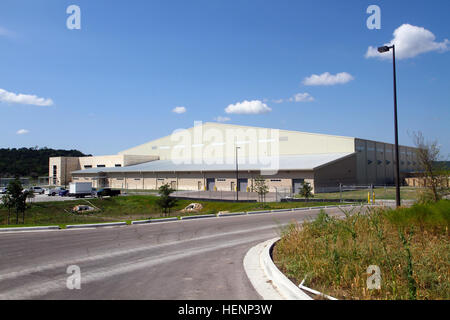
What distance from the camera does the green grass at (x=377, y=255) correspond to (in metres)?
6.02

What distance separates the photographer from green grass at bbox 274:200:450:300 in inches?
237

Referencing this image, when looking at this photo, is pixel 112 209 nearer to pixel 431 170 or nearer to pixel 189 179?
pixel 189 179

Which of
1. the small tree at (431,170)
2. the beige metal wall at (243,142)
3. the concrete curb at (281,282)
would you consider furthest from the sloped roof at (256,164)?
the concrete curb at (281,282)

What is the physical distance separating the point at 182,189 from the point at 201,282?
175ft

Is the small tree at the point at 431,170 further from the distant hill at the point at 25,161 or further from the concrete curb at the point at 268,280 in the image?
the distant hill at the point at 25,161

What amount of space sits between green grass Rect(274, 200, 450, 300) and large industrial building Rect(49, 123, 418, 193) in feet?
106

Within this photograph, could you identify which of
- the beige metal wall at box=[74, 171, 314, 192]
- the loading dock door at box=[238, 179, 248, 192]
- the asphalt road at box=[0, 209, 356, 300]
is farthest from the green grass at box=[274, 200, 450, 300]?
the loading dock door at box=[238, 179, 248, 192]

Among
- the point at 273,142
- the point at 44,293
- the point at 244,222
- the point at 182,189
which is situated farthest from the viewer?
the point at 182,189

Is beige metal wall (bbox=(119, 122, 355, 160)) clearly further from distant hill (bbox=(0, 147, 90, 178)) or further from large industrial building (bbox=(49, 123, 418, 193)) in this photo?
distant hill (bbox=(0, 147, 90, 178))

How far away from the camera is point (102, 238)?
12.7 metres

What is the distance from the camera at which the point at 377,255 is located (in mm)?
7617

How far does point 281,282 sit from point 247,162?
163ft
